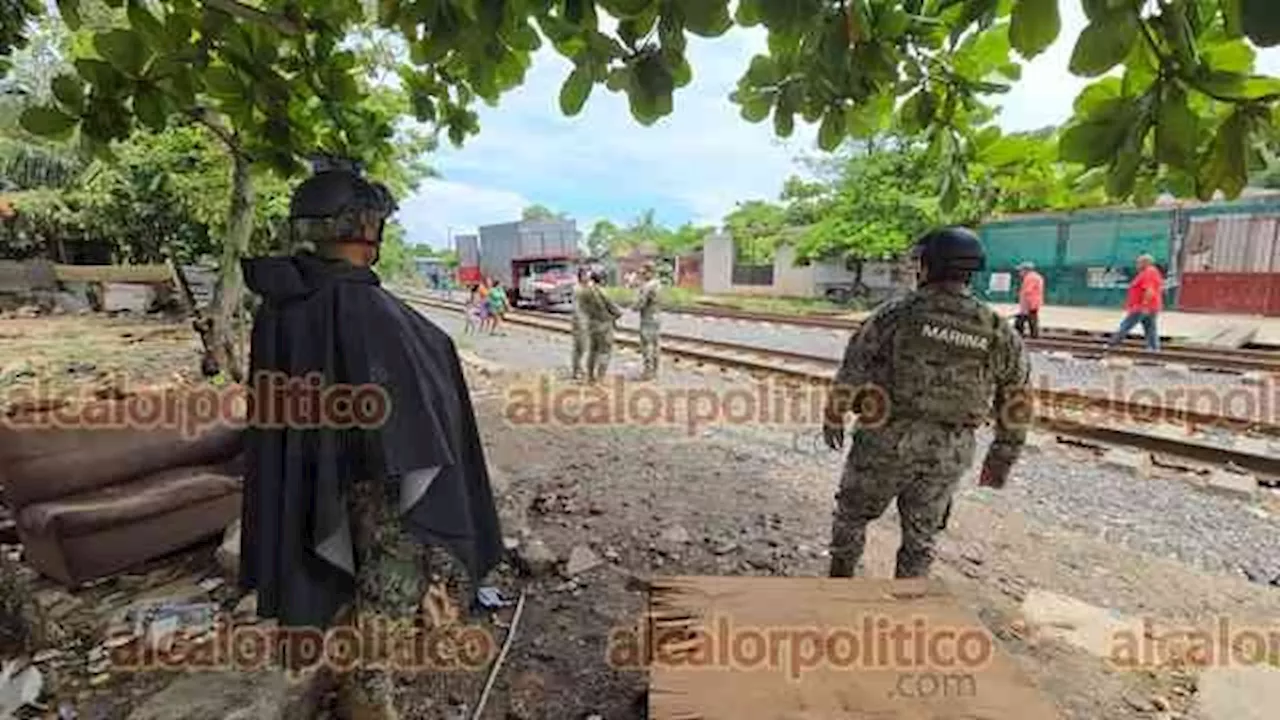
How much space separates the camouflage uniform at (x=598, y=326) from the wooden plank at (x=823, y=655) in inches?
291

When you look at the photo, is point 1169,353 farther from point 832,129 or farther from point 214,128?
point 214,128

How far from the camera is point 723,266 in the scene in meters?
38.5

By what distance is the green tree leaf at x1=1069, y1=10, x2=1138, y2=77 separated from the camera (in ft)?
4.04

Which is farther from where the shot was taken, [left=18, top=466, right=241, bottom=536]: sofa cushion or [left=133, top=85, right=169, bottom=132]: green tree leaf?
[left=18, top=466, right=241, bottom=536]: sofa cushion

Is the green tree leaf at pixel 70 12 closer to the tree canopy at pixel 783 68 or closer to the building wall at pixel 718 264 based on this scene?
the tree canopy at pixel 783 68

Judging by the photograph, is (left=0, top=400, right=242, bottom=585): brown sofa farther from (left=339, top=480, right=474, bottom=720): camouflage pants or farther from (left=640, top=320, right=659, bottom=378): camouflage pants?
(left=640, top=320, right=659, bottom=378): camouflage pants

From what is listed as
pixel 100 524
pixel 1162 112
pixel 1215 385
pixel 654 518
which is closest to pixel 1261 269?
pixel 1215 385

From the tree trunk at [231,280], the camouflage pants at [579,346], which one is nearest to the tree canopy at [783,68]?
the tree trunk at [231,280]

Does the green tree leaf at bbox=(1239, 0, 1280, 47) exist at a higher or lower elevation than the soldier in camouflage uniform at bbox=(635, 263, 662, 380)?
higher

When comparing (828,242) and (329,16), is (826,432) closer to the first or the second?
(329,16)

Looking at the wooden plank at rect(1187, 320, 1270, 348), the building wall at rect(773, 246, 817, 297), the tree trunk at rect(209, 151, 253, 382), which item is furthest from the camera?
the building wall at rect(773, 246, 817, 297)

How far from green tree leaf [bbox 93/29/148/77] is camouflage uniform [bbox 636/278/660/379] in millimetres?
7916

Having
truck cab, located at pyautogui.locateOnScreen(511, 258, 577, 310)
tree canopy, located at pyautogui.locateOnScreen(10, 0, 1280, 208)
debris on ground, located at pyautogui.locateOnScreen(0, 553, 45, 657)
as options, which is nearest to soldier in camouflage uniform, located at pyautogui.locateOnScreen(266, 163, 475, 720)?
tree canopy, located at pyautogui.locateOnScreen(10, 0, 1280, 208)

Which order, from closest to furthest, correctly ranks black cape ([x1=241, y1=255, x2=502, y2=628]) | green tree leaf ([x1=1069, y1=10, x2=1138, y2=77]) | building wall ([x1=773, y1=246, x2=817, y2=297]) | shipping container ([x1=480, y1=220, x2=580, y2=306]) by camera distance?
green tree leaf ([x1=1069, y1=10, x2=1138, y2=77]), black cape ([x1=241, y1=255, x2=502, y2=628]), shipping container ([x1=480, y1=220, x2=580, y2=306]), building wall ([x1=773, y1=246, x2=817, y2=297])
